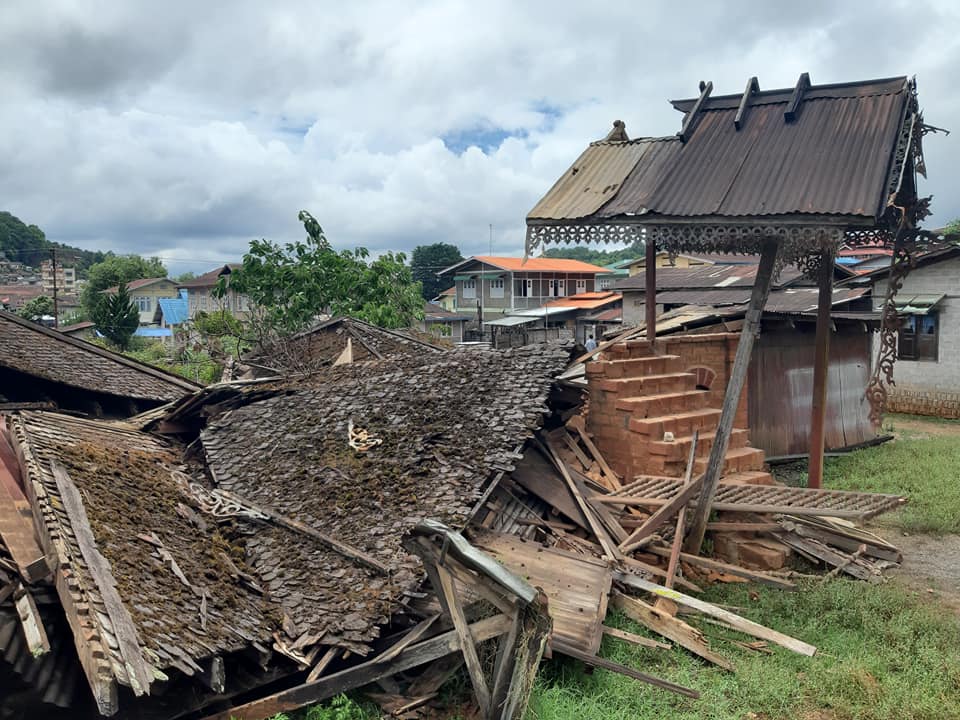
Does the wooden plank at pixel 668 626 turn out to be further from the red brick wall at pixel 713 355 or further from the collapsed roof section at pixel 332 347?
the collapsed roof section at pixel 332 347

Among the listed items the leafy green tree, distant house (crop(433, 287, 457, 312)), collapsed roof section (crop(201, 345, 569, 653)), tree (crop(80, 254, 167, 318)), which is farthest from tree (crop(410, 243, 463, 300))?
collapsed roof section (crop(201, 345, 569, 653))

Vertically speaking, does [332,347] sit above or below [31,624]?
above

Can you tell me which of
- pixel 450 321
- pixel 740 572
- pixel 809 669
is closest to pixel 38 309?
pixel 450 321

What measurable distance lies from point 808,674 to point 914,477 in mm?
7216

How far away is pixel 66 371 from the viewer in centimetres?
1329

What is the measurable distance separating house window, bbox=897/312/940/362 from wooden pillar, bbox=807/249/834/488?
12.7m

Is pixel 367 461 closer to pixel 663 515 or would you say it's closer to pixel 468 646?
pixel 663 515

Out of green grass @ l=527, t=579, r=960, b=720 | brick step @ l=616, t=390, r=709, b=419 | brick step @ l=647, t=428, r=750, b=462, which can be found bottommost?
green grass @ l=527, t=579, r=960, b=720

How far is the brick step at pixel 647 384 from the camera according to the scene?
28.0 ft

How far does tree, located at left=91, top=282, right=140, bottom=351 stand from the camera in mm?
36375

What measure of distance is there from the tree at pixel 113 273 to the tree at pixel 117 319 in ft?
29.8

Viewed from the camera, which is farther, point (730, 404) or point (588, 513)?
point (588, 513)

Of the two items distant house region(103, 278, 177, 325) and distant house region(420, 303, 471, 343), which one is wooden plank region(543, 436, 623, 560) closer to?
distant house region(420, 303, 471, 343)

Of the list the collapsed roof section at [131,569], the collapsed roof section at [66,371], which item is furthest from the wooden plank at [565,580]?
the collapsed roof section at [66,371]
